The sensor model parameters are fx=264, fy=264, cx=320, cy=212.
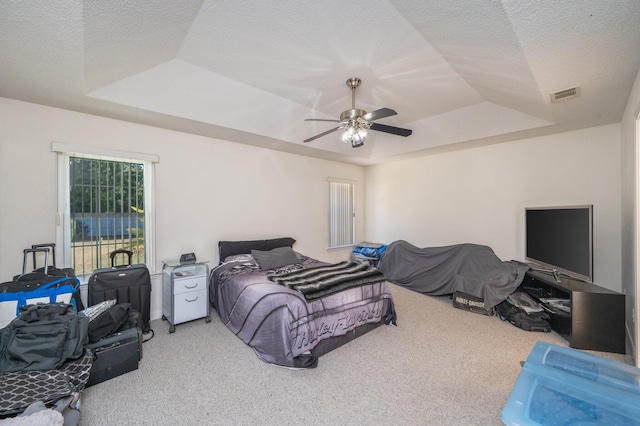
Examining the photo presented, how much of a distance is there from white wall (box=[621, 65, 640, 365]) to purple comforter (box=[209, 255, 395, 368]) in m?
2.10

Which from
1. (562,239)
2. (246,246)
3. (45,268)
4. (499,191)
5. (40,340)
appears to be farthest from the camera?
(499,191)

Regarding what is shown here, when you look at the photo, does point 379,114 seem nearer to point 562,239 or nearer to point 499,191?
point 562,239

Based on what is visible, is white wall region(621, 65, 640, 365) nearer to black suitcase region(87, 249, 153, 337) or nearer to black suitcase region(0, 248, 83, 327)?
black suitcase region(87, 249, 153, 337)

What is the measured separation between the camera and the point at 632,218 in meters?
2.45

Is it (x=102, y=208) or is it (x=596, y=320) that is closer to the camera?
(x=596, y=320)

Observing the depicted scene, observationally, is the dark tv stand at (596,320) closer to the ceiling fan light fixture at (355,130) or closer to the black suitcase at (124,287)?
the ceiling fan light fixture at (355,130)

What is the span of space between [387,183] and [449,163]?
1340 mm

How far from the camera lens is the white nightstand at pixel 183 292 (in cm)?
308

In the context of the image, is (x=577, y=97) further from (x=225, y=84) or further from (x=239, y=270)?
(x=239, y=270)

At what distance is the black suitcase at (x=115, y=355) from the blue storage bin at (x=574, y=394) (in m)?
2.71

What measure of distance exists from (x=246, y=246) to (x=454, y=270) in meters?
3.22

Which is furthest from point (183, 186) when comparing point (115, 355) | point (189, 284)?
point (115, 355)

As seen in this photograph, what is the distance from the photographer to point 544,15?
1.53m

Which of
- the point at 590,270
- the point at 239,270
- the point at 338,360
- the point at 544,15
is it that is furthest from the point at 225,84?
the point at 590,270
